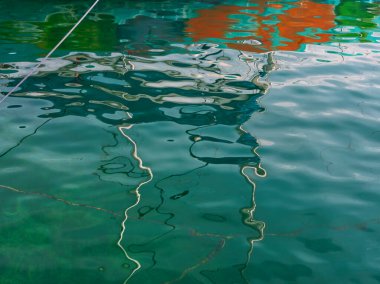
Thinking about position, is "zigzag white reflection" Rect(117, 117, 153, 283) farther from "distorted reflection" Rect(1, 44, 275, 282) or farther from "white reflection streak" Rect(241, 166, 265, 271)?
"white reflection streak" Rect(241, 166, 265, 271)

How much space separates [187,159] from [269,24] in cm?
592

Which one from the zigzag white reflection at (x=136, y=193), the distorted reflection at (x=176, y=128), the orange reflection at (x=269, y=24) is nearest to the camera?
the zigzag white reflection at (x=136, y=193)

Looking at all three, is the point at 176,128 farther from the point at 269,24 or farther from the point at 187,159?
the point at 269,24

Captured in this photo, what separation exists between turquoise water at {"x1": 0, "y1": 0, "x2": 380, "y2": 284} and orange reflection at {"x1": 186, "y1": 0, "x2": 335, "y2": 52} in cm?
12

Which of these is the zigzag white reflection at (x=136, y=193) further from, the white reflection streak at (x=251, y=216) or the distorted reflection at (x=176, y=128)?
the white reflection streak at (x=251, y=216)

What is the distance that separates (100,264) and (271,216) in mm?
1379

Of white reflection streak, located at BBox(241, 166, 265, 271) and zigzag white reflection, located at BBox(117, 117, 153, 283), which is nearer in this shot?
zigzag white reflection, located at BBox(117, 117, 153, 283)

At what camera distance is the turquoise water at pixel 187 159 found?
3.53 m

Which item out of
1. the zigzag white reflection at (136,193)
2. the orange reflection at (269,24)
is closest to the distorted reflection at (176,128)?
the zigzag white reflection at (136,193)

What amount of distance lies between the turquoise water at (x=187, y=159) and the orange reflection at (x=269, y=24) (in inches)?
4.7

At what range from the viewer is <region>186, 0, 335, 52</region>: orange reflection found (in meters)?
8.94

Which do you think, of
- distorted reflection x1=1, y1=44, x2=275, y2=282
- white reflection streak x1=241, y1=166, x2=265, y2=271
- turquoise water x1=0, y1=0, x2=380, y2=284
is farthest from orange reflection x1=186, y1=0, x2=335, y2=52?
white reflection streak x1=241, y1=166, x2=265, y2=271

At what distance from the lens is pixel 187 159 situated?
4875mm


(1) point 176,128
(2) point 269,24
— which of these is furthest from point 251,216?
(2) point 269,24
